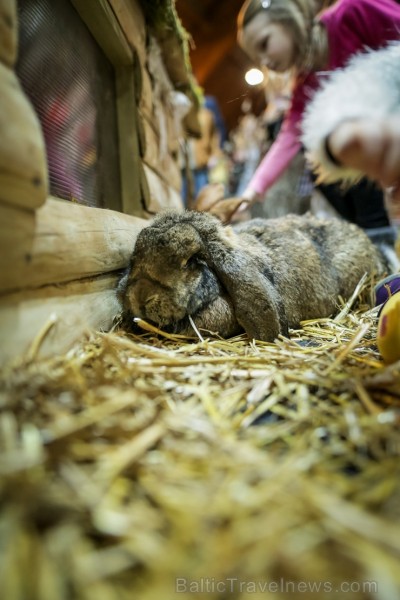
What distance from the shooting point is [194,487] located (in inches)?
33.4

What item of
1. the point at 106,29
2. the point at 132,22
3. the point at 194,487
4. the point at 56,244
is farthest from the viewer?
the point at 132,22

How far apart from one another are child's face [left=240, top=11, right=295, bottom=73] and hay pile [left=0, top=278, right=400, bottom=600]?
2925 millimetres

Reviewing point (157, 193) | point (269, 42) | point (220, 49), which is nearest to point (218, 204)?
point (157, 193)

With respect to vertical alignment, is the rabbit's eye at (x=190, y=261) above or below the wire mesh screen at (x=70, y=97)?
below

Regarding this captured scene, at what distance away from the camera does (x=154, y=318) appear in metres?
2.04

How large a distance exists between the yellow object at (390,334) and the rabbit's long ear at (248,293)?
0.59 meters

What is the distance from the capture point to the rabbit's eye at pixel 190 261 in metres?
2.04

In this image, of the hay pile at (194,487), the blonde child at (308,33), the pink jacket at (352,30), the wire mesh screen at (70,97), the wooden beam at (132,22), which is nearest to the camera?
the hay pile at (194,487)

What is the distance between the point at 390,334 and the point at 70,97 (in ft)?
6.93

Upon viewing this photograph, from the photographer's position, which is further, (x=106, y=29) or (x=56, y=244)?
(x=106, y=29)

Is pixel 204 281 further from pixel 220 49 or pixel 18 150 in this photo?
pixel 220 49

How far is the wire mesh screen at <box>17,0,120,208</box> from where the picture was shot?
6.14 feet

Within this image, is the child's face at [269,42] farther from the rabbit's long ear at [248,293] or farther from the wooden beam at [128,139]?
the rabbit's long ear at [248,293]

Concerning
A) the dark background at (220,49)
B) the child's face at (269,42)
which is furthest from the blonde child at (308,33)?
the dark background at (220,49)
